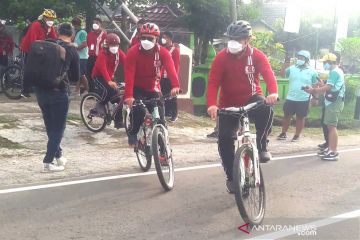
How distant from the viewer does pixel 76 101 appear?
40.7 ft

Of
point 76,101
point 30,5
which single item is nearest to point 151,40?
point 76,101

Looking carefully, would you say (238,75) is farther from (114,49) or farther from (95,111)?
(95,111)

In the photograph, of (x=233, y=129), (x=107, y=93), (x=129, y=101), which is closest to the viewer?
(x=233, y=129)

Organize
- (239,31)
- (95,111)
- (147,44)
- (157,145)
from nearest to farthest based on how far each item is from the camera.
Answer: (239,31), (157,145), (147,44), (95,111)

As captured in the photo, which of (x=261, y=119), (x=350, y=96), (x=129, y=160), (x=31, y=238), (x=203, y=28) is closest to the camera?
(x=31, y=238)

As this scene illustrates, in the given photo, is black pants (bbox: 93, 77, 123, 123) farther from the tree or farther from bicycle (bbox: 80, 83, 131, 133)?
the tree

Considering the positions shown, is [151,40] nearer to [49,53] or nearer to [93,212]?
[49,53]

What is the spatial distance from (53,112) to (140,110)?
1127mm

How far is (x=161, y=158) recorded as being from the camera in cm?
661

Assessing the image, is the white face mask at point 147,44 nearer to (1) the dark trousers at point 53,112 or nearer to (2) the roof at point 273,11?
(1) the dark trousers at point 53,112

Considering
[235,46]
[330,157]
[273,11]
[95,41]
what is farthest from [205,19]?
[273,11]

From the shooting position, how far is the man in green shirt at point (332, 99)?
9.44 m

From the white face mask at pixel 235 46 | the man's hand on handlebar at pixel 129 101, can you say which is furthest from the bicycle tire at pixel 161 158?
the white face mask at pixel 235 46

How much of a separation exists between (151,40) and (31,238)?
119 inches
